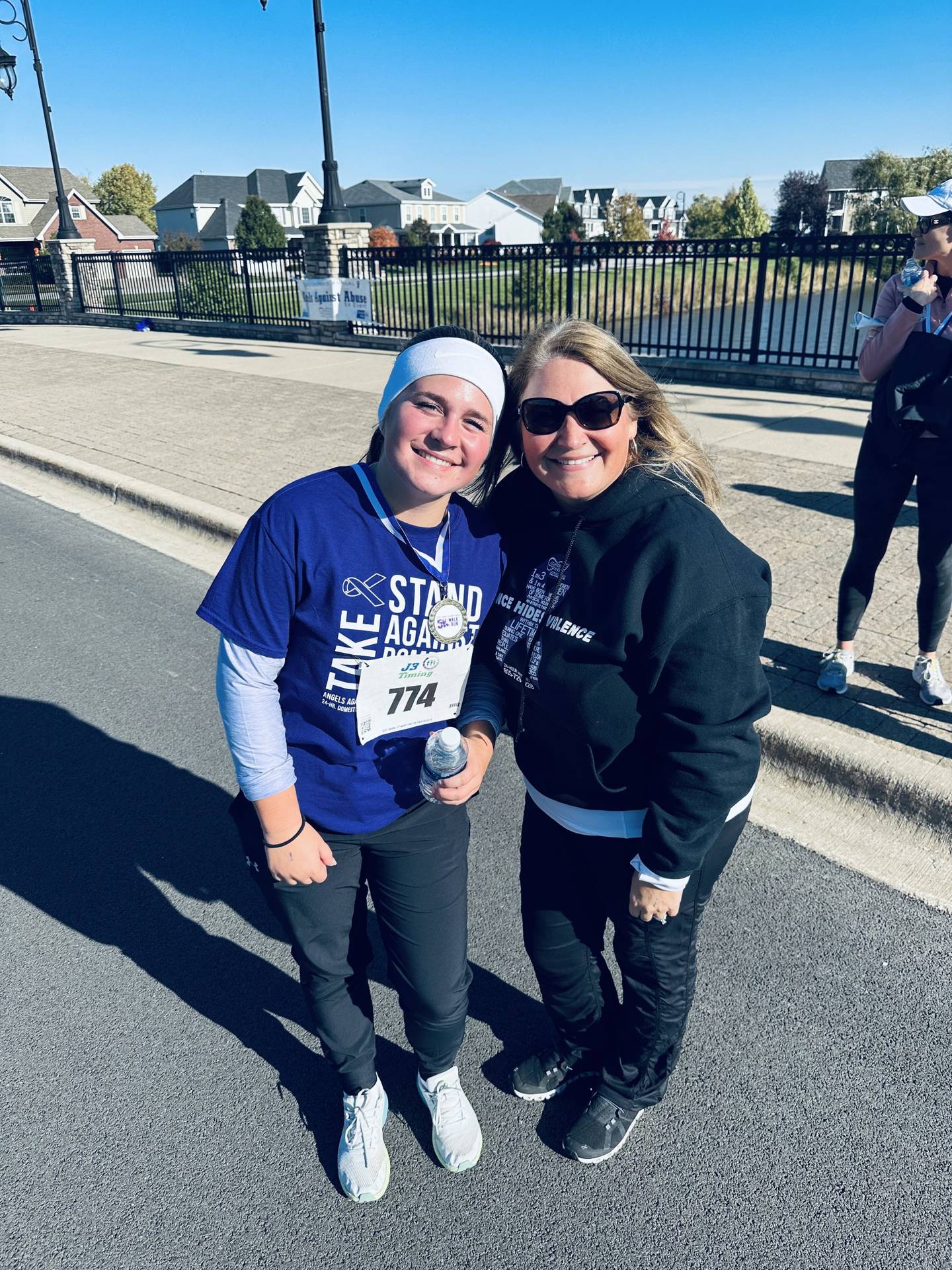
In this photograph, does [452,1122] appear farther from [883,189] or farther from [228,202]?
[228,202]

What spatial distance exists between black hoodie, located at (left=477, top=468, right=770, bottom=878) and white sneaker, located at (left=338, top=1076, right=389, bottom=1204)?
93cm

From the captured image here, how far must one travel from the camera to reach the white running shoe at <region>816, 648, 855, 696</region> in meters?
3.81

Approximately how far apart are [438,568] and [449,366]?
1.33 feet

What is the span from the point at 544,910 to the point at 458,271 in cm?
1307

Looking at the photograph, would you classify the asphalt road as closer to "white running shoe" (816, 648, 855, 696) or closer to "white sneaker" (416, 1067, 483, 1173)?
"white sneaker" (416, 1067, 483, 1173)

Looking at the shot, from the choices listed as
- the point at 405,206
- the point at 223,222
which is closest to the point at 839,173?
the point at 405,206

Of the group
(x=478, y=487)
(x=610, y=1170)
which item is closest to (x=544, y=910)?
(x=610, y=1170)

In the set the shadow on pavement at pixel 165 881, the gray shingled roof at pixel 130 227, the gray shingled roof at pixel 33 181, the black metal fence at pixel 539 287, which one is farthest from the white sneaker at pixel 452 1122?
the gray shingled roof at pixel 130 227

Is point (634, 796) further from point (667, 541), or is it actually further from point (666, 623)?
point (667, 541)

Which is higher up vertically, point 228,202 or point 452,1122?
point 228,202

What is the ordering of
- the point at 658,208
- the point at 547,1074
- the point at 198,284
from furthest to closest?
1. the point at 658,208
2. the point at 198,284
3. the point at 547,1074

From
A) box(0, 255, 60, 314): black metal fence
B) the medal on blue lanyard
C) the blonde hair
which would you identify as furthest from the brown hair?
box(0, 255, 60, 314): black metal fence

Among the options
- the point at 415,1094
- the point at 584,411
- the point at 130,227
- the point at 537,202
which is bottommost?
the point at 415,1094

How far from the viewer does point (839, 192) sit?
8188cm
